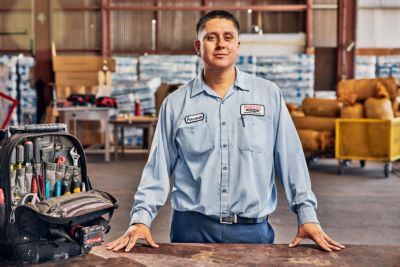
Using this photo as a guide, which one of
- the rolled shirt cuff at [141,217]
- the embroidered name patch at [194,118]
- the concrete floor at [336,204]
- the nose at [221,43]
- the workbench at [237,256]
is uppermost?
the nose at [221,43]

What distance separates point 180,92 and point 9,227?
33.9 inches

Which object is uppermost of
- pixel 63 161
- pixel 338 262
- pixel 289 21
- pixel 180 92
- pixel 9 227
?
pixel 289 21

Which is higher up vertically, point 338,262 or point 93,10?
point 93,10

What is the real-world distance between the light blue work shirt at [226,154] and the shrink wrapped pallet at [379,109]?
6974 millimetres

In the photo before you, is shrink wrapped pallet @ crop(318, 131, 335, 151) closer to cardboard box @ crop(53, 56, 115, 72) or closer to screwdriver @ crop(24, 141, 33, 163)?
cardboard box @ crop(53, 56, 115, 72)

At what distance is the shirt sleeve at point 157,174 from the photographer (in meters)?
2.15

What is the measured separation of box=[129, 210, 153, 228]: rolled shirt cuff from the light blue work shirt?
2 centimetres

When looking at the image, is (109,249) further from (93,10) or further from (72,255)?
(93,10)

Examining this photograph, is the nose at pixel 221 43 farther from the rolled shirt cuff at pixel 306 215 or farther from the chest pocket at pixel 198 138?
the rolled shirt cuff at pixel 306 215

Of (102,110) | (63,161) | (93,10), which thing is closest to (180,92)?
(63,161)

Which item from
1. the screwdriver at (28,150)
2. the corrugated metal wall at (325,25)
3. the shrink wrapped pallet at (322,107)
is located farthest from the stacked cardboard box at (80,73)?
the screwdriver at (28,150)

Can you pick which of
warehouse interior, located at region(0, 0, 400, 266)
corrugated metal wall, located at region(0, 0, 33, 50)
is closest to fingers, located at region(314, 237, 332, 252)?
warehouse interior, located at region(0, 0, 400, 266)

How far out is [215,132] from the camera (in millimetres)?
2197

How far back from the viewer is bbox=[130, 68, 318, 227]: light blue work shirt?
7.16ft
